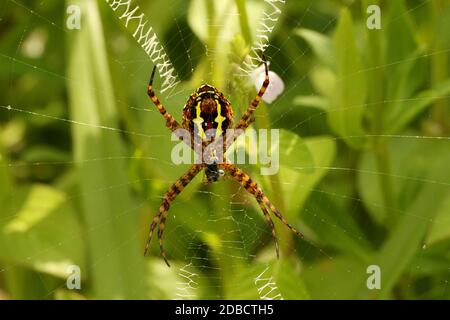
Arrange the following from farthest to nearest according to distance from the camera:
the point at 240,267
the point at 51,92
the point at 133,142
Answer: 1. the point at 51,92
2. the point at 133,142
3. the point at 240,267

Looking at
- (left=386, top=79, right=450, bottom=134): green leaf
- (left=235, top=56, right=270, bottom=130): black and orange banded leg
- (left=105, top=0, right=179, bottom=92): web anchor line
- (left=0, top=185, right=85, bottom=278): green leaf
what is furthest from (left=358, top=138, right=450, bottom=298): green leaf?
(left=0, top=185, right=85, bottom=278): green leaf

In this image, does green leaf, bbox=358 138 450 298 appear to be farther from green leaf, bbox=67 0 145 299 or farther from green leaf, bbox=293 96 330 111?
green leaf, bbox=67 0 145 299

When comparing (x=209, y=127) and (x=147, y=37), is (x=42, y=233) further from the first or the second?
(x=147, y=37)

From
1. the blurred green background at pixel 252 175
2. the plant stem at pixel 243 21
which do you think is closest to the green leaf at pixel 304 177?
the blurred green background at pixel 252 175

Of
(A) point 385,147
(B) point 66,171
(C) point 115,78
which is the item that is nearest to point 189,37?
(C) point 115,78

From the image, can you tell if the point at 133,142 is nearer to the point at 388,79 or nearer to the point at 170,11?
the point at 170,11

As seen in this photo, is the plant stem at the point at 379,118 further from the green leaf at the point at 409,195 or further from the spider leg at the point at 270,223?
the spider leg at the point at 270,223

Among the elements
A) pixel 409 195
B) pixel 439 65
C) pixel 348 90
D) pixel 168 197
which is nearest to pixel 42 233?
pixel 168 197
